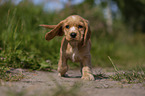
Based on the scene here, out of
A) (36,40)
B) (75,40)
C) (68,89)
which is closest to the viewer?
(68,89)

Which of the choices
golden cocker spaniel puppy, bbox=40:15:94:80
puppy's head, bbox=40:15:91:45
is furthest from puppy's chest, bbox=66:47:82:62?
puppy's head, bbox=40:15:91:45

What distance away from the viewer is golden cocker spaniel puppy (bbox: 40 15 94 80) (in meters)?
2.48

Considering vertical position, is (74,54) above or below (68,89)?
above

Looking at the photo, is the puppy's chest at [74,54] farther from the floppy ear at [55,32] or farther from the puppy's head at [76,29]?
the floppy ear at [55,32]

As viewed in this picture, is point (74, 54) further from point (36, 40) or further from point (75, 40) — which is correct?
point (36, 40)

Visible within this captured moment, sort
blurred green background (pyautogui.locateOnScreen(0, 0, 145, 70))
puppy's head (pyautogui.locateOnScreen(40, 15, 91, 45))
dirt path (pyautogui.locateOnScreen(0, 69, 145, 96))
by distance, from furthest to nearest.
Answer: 1. blurred green background (pyautogui.locateOnScreen(0, 0, 145, 70))
2. puppy's head (pyautogui.locateOnScreen(40, 15, 91, 45))
3. dirt path (pyautogui.locateOnScreen(0, 69, 145, 96))

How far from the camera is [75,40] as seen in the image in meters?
2.45

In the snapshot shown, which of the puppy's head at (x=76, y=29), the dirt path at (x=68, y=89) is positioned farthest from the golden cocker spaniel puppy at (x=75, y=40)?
the dirt path at (x=68, y=89)

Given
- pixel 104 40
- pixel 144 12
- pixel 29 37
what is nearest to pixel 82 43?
pixel 29 37

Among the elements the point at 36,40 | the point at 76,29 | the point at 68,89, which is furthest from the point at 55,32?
the point at 36,40

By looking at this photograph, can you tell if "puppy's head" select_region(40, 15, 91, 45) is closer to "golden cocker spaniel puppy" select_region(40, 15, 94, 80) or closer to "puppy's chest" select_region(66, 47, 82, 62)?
"golden cocker spaniel puppy" select_region(40, 15, 94, 80)

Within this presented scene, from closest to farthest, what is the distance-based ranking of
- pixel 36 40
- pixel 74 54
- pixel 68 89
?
pixel 68 89
pixel 74 54
pixel 36 40

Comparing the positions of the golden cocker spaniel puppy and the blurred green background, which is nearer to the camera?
the golden cocker spaniel puppy

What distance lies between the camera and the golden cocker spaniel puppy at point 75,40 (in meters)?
2.48
